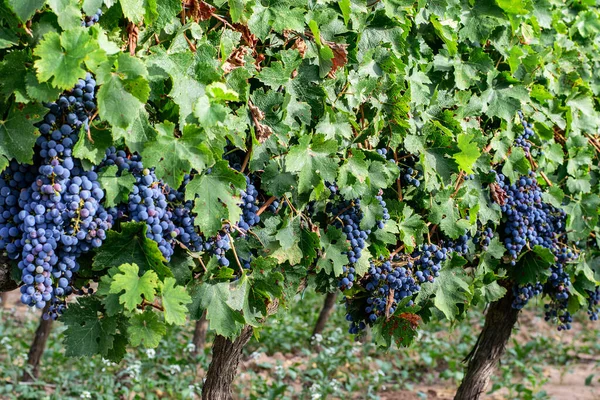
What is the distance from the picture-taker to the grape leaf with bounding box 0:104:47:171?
190cm

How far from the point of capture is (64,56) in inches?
69.9

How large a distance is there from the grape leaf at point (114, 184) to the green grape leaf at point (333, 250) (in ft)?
2.89

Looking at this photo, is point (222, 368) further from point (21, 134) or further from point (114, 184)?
point (21, 134)

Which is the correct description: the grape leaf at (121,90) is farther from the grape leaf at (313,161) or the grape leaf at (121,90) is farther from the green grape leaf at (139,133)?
the grape leaf at (313,161)

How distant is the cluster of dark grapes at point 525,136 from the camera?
335 centimetres

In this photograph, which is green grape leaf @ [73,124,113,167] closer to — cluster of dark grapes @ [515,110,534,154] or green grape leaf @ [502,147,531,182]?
green grape leaf @ [502,147,531,182]

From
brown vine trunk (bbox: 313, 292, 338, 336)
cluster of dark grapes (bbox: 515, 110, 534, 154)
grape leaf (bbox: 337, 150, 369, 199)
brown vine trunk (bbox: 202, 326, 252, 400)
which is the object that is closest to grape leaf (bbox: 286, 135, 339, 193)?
grape leaf (bbox: 337, 150, 369, 199)

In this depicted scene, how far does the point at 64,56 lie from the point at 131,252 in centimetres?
64

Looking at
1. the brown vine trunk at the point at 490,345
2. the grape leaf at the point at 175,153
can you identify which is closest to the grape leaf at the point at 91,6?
the grape leaf at the point at 175,153

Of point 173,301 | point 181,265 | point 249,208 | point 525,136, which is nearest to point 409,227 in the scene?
point 249,208

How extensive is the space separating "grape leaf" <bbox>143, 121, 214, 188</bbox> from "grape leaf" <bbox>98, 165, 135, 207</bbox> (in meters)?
0.11

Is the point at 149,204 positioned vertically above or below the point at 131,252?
above

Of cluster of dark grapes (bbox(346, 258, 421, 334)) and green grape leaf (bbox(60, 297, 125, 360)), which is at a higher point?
cluster of dark grapes (bbox(346, 258, 421, 334))

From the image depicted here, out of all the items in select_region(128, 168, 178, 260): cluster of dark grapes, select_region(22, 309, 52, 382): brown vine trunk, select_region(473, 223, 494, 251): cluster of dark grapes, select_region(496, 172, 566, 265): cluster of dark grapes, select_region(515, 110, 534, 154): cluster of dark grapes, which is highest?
select_region(515, 110, 534, 154): cluster of dark grapes
